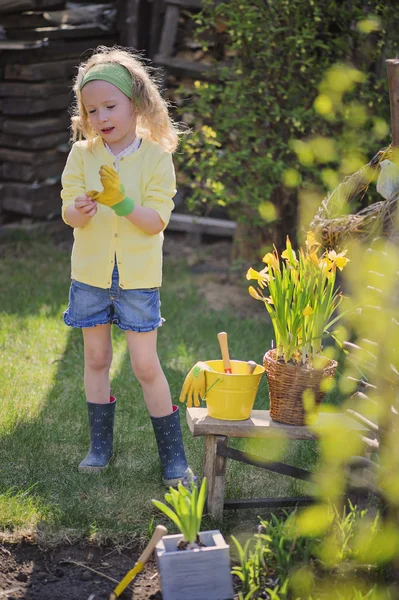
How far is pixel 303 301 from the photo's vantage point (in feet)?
8.65

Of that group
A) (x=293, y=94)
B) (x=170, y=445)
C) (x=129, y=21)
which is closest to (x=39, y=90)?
(x=129, y=21)

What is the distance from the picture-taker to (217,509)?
9.09ft

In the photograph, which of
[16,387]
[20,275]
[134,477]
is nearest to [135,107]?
[134,477]

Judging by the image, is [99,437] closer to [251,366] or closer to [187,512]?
[251,366]

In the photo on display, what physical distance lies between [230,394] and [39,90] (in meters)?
4.39

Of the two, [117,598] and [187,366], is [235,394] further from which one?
[187,366]

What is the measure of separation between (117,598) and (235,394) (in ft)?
2.37

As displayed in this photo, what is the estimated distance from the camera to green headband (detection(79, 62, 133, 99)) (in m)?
2.77

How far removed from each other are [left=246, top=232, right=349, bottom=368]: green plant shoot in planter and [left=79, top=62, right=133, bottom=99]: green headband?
0.74 meters

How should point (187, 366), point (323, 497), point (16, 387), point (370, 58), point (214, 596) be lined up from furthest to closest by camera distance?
point (370, 58)
point (187, 366)
point (16, 387)
point (323, 497)
point (214, 596)

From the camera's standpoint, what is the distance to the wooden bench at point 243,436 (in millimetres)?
2693

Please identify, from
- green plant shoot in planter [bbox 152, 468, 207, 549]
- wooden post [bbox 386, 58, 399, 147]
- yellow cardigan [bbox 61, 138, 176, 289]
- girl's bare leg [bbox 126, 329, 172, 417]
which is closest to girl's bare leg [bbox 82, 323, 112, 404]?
girl's bare leg [bbox 126, 329, 172, 417]

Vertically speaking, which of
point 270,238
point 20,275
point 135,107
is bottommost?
point 20,275

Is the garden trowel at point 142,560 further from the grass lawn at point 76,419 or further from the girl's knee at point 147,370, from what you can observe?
the girl's knee at point 147,370
